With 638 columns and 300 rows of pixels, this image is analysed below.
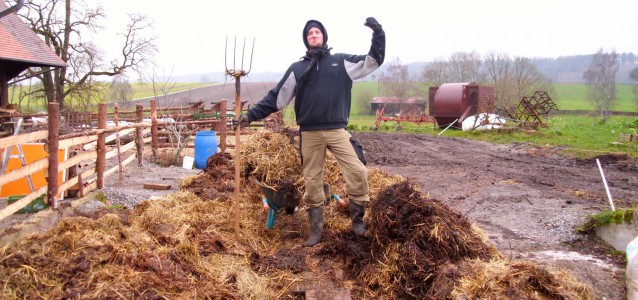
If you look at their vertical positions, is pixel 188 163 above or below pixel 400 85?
below

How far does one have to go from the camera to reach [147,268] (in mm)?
3375

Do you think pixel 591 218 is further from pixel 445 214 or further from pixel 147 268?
pixel 147 268

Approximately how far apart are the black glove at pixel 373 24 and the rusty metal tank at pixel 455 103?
18.7m

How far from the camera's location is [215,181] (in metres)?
7.02

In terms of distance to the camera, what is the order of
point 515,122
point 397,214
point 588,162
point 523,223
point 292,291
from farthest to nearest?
point 515,122, point 588,162, point 523,223, point 397,214, point 292,291

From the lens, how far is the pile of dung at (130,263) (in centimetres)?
309

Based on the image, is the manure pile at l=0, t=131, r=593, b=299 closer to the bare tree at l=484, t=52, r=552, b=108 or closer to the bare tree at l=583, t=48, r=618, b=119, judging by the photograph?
the bare tree at l=484, t=52, r=552, b=108

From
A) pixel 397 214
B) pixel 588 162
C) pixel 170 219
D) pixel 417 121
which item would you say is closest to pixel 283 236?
pixel 170 219

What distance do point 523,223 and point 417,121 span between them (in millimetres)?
19909

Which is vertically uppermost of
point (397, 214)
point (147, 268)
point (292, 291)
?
point (397, 214)

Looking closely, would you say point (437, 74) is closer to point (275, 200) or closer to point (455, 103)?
point (455, 103)

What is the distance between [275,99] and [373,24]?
1203mm

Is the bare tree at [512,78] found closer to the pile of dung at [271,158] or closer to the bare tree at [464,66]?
the bare tree at [464,66]

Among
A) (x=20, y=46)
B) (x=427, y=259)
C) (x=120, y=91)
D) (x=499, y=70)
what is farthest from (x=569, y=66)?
(x=427, y=259)
